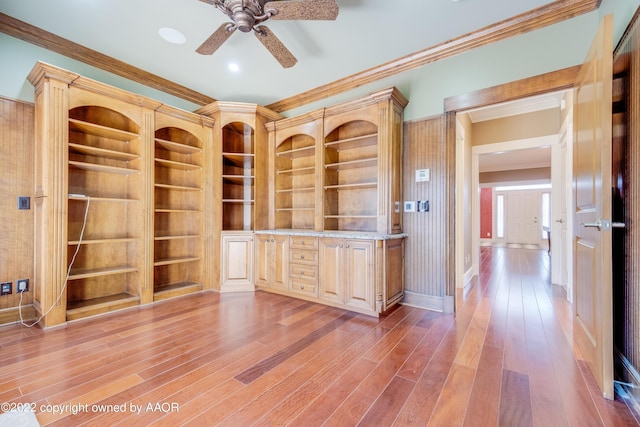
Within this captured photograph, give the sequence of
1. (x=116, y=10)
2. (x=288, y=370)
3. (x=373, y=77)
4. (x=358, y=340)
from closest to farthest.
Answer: (x=288, y=370) < (x=358, y=340) < (x=116, y=10) < (x=373, y=77)

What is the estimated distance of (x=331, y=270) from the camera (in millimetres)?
3141

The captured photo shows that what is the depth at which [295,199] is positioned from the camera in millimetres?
4281

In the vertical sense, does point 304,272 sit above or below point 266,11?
below

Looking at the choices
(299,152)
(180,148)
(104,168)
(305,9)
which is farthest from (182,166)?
(305,9)

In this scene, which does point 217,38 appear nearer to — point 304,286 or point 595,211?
point 304,286

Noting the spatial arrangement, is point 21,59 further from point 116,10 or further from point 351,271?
point 351,271

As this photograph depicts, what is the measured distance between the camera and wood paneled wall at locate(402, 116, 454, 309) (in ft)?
9.82

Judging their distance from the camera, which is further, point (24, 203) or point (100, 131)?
point (100, 131)

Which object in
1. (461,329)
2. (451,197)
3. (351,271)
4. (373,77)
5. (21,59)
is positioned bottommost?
(461,329)

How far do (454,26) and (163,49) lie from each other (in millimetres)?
3092

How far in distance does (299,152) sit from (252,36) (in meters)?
1.67

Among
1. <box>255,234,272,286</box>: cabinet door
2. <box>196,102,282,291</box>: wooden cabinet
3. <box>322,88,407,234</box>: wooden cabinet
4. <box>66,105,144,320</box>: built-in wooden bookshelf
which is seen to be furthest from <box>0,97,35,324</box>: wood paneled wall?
<box>322,88,407,234</box>: wooden cabinet

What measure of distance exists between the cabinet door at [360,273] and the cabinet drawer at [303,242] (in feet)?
1.42

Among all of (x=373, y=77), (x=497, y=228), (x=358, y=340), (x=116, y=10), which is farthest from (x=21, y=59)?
(x=497, y=228)
